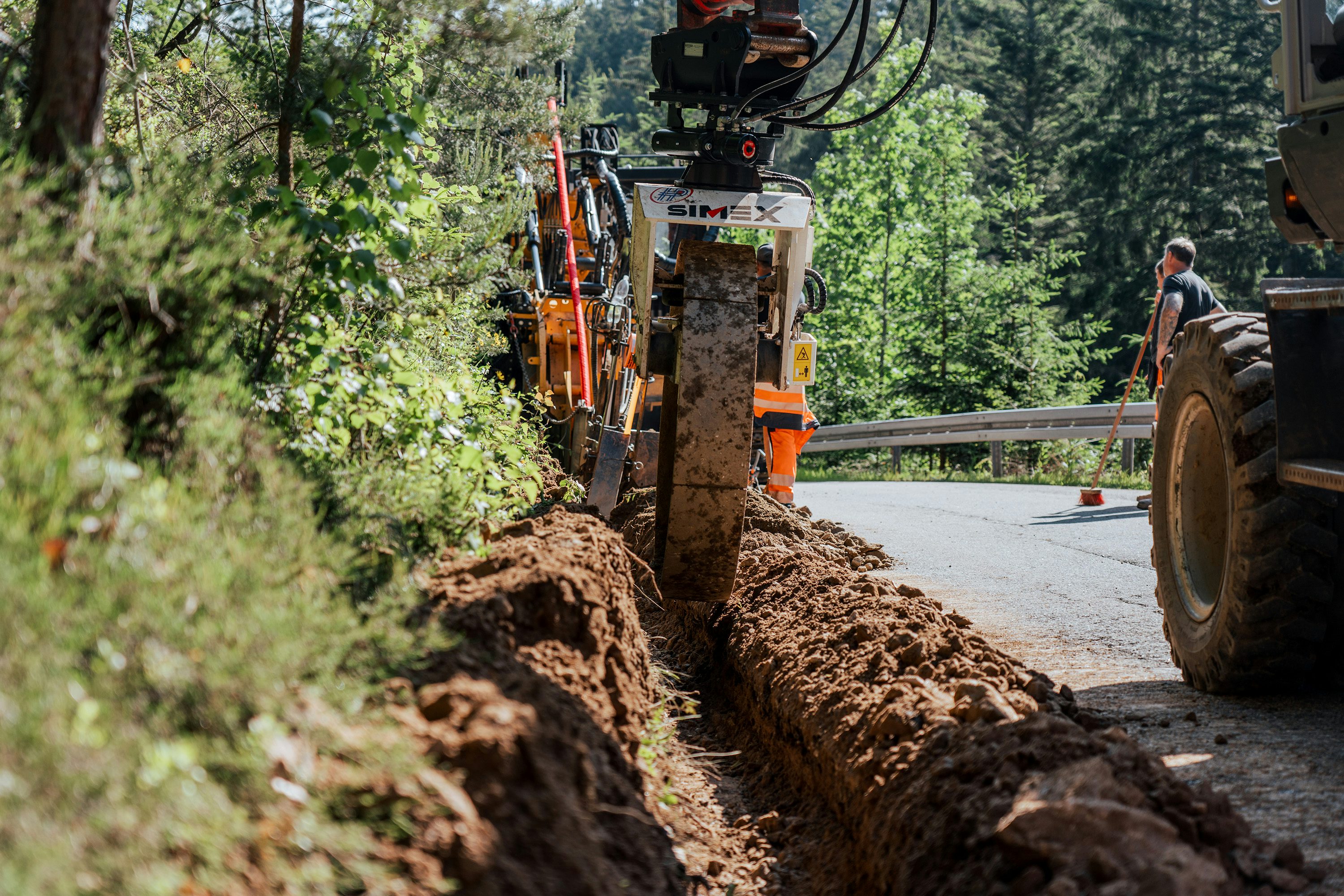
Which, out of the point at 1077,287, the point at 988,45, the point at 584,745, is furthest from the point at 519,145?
the point at 988,45

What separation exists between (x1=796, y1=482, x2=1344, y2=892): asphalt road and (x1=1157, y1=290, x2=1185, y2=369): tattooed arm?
4.93 ft

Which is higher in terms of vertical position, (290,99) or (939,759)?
(290,99)

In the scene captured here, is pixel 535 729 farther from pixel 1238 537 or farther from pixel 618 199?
pixel 618 199

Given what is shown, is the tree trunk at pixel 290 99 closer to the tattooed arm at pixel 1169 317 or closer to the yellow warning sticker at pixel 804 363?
the yellow warning sticker at pixel 804 363

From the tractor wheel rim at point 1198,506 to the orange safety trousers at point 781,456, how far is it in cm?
548

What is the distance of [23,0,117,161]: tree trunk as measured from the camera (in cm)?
344

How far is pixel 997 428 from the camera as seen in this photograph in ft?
61.5

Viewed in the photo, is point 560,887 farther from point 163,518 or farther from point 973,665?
point 973,665

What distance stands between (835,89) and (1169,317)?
6.18 meters

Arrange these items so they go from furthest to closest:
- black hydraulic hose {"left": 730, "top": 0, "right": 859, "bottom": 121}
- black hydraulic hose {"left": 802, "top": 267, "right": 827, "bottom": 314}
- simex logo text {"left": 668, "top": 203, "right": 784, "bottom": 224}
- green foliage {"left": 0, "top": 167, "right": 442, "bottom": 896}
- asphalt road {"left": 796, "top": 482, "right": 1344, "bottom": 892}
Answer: black hydraulic hose {"left": 802, "top": 267, "right": 827, "bottom": 314} → simex logo text {"left": 668, "top": 203, "right": 784, "bottom": 224} → black hydraulic hose {"left": 730, "top": 0, "right": 859, "bottom": 121} → asphalt road {"left": 796, "top": 482, "right": 1344, "bottom": 892} → green foliage {"left": 0, "top": 167, "right": 442, "bottom": 896}

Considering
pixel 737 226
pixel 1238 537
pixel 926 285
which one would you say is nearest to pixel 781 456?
pixel 737 226

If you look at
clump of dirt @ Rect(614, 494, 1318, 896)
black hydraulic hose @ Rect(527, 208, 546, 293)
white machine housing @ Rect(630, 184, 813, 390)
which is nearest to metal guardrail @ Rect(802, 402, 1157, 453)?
black hydraulic hose @ Rect(527, 208, 546, 293)

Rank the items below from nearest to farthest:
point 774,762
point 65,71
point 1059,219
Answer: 1. point 65,71
2. point 774,762
3. point 1059,219

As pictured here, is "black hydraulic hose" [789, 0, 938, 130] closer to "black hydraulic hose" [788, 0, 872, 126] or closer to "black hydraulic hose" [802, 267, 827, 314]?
"black hydraulic hose" [788, 0, 872, 126]
